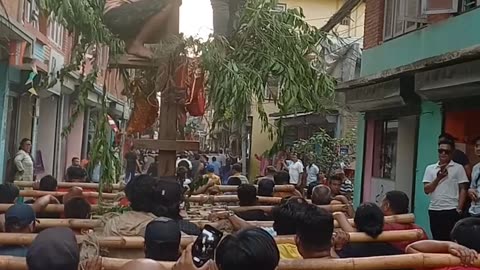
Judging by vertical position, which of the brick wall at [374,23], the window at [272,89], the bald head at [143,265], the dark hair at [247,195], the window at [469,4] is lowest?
the bald head at [143,265]

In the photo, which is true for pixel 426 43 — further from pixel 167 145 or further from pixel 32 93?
pixel 167 145

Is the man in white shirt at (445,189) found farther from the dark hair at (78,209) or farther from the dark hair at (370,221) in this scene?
the dark hair at (78,209)

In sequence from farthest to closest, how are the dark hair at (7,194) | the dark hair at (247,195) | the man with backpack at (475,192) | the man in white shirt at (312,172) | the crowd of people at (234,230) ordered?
the man in white shirt at (312,172) → the man with backpack at (475,192) → the dark hair at (247,195) → the dark hair at (7,194) → the crowd of people at (234,230)

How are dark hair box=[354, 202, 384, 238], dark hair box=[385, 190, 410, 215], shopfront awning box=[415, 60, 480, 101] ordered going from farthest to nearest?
shopfront awning box=[415, 60, 480, 101], dark hair box=[385, 190, 410, 215], dark hair box=[354, 202, 384, 238]

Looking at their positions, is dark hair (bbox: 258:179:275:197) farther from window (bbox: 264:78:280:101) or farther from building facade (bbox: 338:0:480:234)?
window (bbox: 264:78:280:101)

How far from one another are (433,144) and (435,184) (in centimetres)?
250

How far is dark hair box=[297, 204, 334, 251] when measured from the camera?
375 cm

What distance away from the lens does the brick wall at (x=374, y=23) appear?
13.0m

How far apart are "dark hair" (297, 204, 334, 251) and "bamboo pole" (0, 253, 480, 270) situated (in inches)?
5.6

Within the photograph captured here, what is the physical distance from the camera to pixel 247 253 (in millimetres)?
2611

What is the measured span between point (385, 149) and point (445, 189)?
520cm

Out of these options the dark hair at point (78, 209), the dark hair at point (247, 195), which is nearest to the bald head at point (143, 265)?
the dark hair at point (78, 209)

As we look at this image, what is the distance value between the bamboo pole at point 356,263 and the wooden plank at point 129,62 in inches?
62.0

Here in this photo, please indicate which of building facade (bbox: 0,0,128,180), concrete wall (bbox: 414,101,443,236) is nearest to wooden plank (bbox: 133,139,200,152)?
building facade (bbox: 0,0,128,180)
